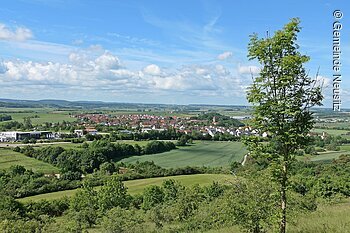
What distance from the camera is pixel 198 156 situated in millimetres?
77938

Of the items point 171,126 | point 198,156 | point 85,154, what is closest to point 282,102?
point 85,154

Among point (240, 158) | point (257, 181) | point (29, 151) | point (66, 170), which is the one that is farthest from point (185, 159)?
point (257, 181)

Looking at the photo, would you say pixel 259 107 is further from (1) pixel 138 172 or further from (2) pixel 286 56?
(1) pixel 138 172

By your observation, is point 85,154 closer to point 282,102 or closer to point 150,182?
point 150,182

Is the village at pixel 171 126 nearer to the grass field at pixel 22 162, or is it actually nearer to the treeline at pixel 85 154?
the treeline at pixel 85 154

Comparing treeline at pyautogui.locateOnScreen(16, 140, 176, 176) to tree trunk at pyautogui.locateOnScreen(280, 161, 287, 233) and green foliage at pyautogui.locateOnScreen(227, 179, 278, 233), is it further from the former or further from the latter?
tree trunk at pyautogui.locateOnScreen(280, 161, 287, 233)

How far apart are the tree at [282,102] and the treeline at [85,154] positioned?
176 ft

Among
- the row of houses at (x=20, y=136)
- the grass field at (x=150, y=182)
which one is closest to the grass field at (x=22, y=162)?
the grass field at (x=150, y=182)

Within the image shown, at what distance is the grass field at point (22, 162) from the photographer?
64.7m

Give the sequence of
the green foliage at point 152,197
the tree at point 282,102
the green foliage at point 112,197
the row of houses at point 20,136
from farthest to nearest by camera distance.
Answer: the row of houses at point 20,136 → the green foliage at point 152,197 → the green foliage at point 112,197 → the tree at point 282,102

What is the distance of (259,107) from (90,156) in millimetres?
64320

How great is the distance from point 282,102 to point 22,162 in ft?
221

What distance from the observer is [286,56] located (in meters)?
8.80

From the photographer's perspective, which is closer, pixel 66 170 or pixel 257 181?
Result: pixel 257 181
